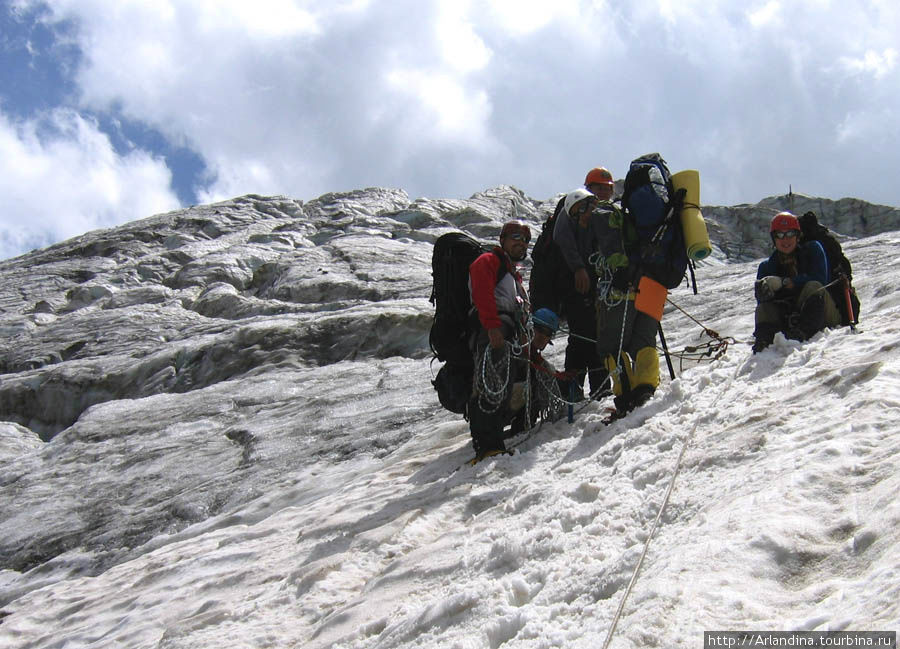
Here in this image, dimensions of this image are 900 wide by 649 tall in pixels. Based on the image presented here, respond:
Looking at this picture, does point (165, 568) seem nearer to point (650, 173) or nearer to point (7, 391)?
point (650, 173)

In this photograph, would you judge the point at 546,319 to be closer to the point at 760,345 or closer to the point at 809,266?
the point at 760,345

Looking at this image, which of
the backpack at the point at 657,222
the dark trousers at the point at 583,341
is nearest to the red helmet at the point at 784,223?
the backpack at the point at 657,222

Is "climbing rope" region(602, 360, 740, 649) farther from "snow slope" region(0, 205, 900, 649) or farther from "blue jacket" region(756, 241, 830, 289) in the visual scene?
"blue jacket" region(756, 241, 830, 289)

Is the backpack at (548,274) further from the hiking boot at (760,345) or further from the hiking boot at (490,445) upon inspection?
the hiking boot at (760,345)

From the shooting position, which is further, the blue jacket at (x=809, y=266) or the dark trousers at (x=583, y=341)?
the dark trousers at (x=583, y=341)

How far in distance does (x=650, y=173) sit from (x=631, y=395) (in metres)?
2.03

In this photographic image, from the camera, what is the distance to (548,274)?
780 cm

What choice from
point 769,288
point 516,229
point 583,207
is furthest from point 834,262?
point 516,229

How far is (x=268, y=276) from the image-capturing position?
90.3 ft

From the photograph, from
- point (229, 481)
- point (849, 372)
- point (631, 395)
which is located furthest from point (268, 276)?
point (849, 372)

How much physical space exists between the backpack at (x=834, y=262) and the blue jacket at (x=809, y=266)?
0.16 meters

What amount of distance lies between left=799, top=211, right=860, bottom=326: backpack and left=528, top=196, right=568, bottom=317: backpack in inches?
99.9

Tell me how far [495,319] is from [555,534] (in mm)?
2784

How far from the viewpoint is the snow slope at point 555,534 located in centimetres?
282
